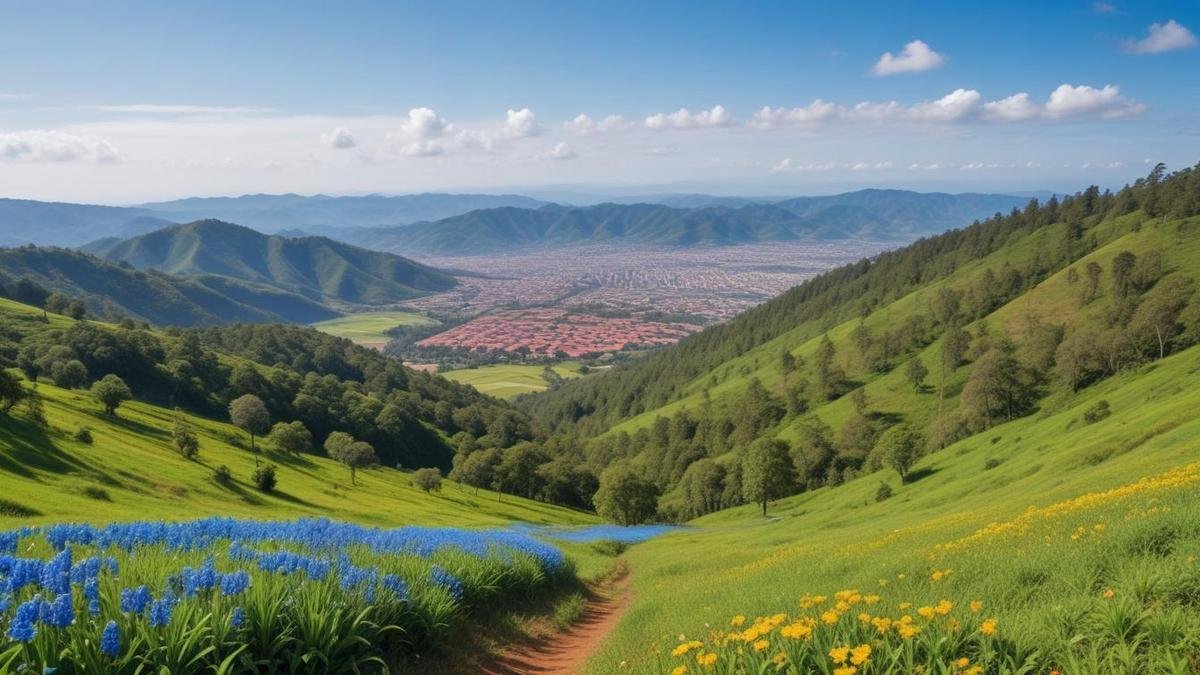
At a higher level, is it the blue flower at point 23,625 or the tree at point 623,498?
the blue flower at point 23,625

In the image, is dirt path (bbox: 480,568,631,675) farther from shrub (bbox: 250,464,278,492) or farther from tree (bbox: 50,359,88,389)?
tree (bbox: 50,359,88,389)

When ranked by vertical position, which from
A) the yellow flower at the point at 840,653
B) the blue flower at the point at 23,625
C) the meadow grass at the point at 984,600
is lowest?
the meadow grass at the point at 984,600

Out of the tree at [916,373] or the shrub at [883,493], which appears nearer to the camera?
the shrub at [883,493]

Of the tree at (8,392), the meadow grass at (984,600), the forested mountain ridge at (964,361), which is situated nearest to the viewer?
the meadow grass at (984,600)

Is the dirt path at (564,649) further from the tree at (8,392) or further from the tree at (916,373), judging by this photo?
the tree at (916,373)

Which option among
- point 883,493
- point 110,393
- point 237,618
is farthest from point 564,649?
point 110,393

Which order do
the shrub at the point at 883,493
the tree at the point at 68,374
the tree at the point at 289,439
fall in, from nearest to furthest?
1. the shrub at the point at 883,493
2. the tree at the point at 289,439
3. the tree at the point at 68,374

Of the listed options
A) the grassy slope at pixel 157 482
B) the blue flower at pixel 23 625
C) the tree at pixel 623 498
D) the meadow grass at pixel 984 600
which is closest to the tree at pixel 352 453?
the grassy slope at pixel 157 482

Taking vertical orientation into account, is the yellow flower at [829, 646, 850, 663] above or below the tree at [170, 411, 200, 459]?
above

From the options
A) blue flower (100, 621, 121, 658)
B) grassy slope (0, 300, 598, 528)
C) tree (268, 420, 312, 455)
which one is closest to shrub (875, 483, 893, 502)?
grassy slope (0, 300, 598, 528)
